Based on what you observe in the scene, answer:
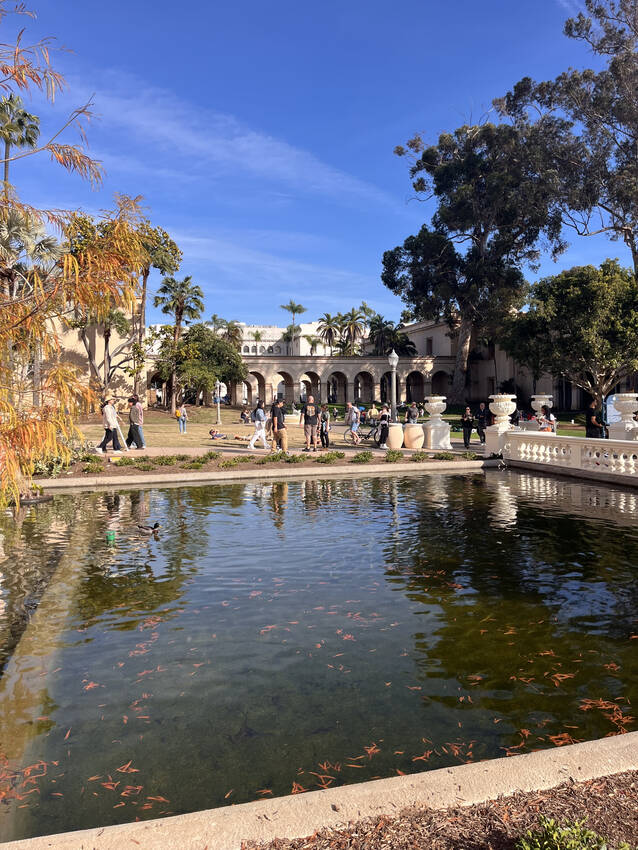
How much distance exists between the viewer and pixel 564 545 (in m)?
8.13

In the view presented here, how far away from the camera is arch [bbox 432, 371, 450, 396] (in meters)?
70.0

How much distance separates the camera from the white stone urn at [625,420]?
60.4 feet

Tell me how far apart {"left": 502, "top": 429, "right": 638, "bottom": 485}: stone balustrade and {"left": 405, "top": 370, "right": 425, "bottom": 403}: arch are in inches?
2038

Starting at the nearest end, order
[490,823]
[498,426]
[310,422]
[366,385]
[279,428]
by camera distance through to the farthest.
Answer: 1. [490,823]
2. [498,426]
3. [279,428]
4. [310,422]
5. [366,385]

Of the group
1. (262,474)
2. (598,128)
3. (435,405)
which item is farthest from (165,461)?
(598,128)

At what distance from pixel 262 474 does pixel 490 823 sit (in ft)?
42.7

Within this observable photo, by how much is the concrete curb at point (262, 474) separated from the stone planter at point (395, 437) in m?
4.14

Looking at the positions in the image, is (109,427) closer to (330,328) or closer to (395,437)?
(395,437)

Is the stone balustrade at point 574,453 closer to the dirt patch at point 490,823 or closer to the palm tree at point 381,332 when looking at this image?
the dirt patch at point 490,823

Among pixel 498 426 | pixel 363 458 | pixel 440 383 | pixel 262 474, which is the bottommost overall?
pixel 262 474

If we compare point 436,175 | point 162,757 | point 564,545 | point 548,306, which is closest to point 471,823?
point 162,757

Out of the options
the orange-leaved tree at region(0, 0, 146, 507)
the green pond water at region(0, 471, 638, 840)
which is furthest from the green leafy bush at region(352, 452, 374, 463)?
the orange-leaved tree at region(0, 0, 146, 507)

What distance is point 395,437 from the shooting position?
21.3 metres

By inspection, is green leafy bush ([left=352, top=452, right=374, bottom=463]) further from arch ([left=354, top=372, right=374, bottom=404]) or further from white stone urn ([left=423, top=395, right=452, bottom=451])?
arch ([left=354, top=372, right=374, bottom=404])
